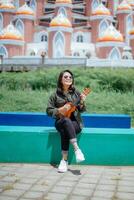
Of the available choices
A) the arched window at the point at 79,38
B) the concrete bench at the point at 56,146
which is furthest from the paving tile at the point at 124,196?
the arched window at the point at 79,38

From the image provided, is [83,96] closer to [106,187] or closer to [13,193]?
[106,187]

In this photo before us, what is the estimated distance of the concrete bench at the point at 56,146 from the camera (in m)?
5.49

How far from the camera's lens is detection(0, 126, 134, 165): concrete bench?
5.49m

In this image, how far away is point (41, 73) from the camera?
68.6 ft

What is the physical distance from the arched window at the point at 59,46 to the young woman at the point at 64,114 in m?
31.8

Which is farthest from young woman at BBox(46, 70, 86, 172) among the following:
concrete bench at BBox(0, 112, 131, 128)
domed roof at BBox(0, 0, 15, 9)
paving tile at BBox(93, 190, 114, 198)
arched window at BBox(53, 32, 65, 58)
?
domed roof at BBox(0, 0, 15, 9)

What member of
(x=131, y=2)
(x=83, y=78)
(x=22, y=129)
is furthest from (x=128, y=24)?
(x=22, y=129)

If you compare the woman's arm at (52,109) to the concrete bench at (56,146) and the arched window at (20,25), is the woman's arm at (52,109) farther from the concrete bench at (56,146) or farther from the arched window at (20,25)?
the arched window at (20,25)

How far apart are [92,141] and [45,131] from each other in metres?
0.79

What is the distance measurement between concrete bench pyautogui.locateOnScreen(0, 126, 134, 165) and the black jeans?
1.14 ft

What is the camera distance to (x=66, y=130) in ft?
16.9

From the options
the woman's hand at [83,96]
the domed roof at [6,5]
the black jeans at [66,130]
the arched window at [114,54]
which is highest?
the domed roof at [6,5]

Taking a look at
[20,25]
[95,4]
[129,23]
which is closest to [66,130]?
[20,25]

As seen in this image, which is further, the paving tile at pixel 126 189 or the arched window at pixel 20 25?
the arched window at pixel 20 25
